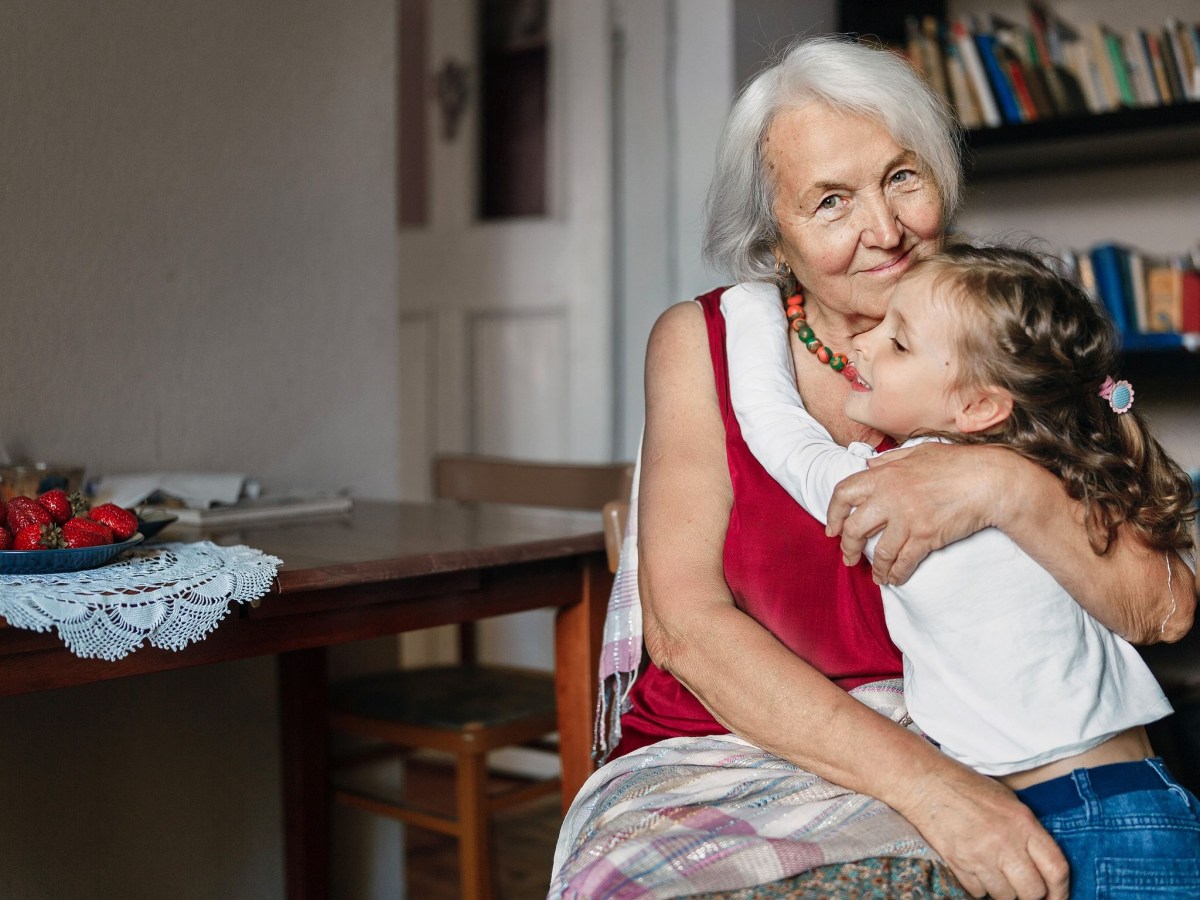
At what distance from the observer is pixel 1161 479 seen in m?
1.29

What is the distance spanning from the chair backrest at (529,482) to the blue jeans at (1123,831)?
127 centimetres

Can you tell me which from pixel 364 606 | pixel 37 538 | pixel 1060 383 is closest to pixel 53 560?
pixel 37 538

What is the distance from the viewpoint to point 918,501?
46.3 inches

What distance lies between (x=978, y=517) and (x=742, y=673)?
0.31 metres

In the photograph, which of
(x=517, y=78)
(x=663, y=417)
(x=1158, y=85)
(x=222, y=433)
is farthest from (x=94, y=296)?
(x=1158, y=85)

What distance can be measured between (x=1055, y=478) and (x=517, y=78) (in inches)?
118

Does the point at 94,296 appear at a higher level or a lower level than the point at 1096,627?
higher

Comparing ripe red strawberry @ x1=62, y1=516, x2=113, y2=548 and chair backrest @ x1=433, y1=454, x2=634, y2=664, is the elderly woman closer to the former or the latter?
ripe red strawberry @ x1=62, y1=516, x2=113, y2=548

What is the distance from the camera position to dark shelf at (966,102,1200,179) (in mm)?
2867

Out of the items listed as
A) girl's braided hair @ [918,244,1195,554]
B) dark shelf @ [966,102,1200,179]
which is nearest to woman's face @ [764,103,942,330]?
girl's braided hair @ [918,244,1195,554]

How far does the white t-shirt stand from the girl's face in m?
0.07

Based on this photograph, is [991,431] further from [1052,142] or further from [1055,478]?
[1052,142]

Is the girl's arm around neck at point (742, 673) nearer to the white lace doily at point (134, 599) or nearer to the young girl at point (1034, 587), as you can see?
the young girl at point (1034, 587)

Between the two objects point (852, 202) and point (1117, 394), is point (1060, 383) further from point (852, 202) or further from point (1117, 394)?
point (852, 202)
